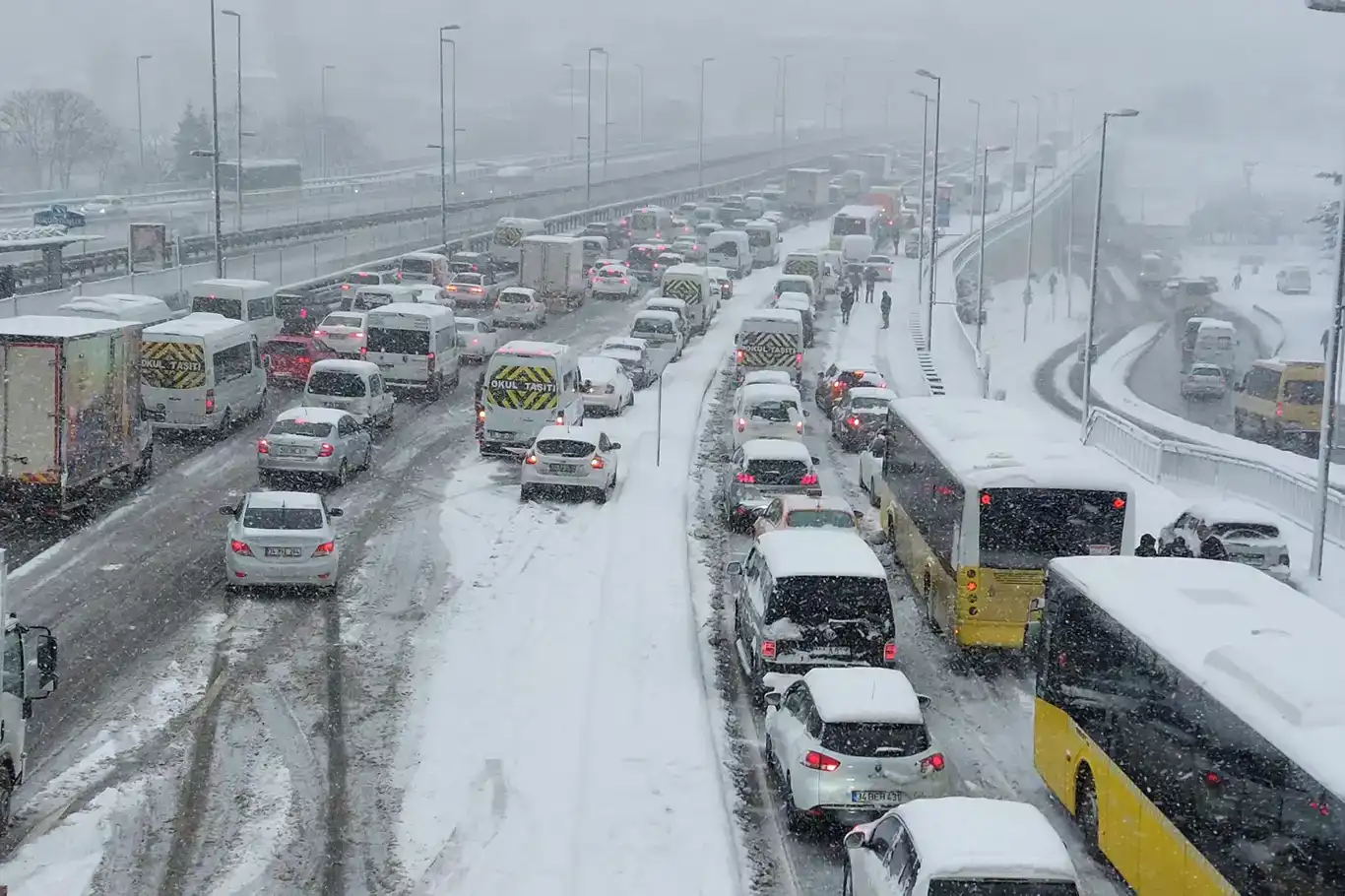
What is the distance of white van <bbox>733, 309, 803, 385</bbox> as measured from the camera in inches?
1852

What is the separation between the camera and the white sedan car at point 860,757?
47.9 ft

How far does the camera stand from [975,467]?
67.7 ft

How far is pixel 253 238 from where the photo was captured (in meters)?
75.2

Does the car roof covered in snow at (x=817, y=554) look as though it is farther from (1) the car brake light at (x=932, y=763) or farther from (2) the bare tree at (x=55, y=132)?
(2) the bare tree at (x=55, y=132)

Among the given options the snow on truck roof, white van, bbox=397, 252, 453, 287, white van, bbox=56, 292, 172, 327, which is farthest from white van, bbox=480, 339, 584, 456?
white van, bbox=397, 252, 453, 287

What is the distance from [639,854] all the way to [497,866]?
120 cm

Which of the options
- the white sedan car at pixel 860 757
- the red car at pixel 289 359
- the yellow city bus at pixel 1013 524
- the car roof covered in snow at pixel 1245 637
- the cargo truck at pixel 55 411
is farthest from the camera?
the red car at pixel 289 359

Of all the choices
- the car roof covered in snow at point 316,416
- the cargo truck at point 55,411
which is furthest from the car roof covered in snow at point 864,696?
the car roof covered in snow at point 316,416

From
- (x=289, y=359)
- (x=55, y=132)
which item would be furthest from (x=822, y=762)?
(x=55, y=132)

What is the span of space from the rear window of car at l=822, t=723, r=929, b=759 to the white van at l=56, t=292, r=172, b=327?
30803 mm

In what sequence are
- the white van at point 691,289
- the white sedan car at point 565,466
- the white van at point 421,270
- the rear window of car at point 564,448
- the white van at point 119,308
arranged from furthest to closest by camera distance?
1. the white van at point 421,270
2. the white van at point 691,289
3. the white van at point 119,308
4. the rear window of car at point 564,448
5. the white sedan car at point 565,466

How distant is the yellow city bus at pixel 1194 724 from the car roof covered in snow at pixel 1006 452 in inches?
156

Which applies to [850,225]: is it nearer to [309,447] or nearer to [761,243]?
[761,243]

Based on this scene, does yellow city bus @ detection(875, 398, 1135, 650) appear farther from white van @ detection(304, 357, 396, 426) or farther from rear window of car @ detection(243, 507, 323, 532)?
white van @ detection(304, 357, 396, 426)
